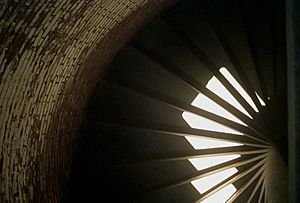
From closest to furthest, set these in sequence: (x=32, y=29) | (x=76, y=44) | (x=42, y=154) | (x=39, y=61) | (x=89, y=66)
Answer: (x=32, y=29), (x=39, y=61), (x=76, y=44), (x=42, y=154), (x=89, y=66)

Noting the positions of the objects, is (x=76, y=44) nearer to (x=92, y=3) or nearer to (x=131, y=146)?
(x=92, y=3)

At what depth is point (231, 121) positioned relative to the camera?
2.91m

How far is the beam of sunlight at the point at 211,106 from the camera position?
9.84 ft

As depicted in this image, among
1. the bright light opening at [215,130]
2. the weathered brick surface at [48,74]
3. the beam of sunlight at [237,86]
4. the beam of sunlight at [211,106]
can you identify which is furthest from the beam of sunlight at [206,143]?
the weathered brick surface at [48,74]

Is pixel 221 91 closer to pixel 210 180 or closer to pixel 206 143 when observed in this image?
pixel 206 143

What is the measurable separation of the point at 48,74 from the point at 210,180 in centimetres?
168

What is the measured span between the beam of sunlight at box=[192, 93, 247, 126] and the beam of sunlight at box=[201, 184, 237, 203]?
25.1 inches

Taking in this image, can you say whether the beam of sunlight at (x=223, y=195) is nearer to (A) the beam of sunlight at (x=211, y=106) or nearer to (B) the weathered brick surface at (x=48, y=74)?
(A) the beam of sunlight at (x=211, y=106)

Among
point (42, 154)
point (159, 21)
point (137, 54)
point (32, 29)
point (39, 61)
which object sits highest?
point (159, 21)

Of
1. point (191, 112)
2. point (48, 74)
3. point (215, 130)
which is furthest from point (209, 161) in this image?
point (48, 74)

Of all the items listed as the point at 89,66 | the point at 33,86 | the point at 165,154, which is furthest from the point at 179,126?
the point at 33,86

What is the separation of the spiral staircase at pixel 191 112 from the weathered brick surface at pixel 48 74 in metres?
0.19

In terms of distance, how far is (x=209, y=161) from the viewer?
3.16 m

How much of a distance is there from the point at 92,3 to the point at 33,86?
64cm
